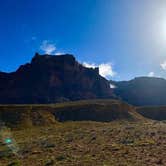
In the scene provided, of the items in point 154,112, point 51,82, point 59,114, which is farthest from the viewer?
point 51,82

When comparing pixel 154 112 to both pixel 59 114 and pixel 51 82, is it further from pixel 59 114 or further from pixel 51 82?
pixel 51 82

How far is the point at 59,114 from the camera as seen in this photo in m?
66.3

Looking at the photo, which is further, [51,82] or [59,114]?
[51,82]

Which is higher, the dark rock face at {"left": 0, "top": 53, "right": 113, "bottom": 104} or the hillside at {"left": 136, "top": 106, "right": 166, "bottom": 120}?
the dark rock face at {"left": 0, "top": 53, "right": 113, "bottom": 104}

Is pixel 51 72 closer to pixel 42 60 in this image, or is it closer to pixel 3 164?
pixel 42 60

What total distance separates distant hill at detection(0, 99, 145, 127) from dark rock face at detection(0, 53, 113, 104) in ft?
229

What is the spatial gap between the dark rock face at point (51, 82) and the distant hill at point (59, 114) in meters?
69.9

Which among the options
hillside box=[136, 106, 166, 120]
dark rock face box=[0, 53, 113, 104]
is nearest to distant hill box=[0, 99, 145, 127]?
hillside box=[136, 106, 166, 120]

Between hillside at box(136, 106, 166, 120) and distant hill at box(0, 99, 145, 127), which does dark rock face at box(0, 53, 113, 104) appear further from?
distant hill at box(0, 99, 145, 127)

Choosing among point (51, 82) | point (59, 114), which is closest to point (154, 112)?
point (59, 114)

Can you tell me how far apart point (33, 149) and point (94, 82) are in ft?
500

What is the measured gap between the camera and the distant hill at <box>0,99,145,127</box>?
176 feet

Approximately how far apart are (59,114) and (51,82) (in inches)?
3569

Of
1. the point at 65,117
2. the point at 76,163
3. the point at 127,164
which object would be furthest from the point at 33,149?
the point at 65,117
